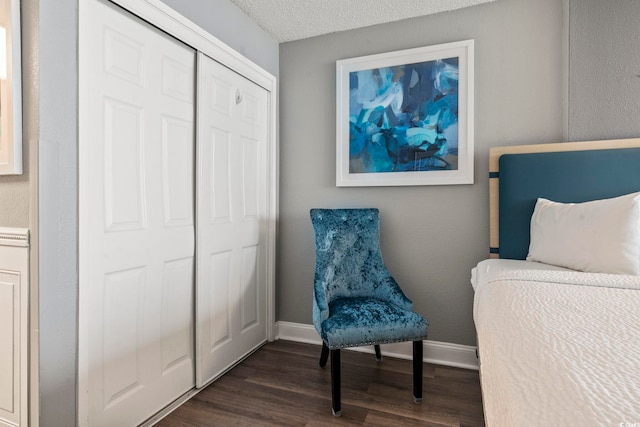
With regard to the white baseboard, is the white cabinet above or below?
above

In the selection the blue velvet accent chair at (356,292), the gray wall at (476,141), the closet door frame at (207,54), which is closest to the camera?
the closet door frame at (207,54)

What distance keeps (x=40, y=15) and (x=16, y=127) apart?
0.41 m

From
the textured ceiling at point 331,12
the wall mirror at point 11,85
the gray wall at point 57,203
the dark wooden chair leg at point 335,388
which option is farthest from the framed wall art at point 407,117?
→ the wall mirror at point 11,85

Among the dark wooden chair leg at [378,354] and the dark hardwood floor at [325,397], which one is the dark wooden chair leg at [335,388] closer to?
the dark hardwood floor at [325,397]

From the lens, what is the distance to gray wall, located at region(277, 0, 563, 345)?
7.12 feet

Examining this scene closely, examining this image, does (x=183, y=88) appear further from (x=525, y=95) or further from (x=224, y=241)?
(x=525, y=95)

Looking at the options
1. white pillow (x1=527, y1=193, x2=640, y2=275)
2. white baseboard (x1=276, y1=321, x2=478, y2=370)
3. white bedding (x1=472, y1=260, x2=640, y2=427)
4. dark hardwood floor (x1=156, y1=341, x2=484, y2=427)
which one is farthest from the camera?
white baseboard (x1=276, y1=321, x2=478, y2=370)

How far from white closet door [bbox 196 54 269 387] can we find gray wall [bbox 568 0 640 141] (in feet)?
6.65

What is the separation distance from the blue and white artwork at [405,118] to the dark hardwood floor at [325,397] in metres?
1.35

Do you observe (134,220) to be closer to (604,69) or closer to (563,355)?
(563,355)

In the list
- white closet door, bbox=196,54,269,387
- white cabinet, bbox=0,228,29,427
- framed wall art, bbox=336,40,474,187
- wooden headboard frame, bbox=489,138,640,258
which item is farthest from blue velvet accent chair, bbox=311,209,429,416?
white cabinet, bbox=0,228,29,427

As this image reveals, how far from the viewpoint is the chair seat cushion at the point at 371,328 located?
1.80 metres

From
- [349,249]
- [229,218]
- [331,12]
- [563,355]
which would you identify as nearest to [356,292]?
[349,249]

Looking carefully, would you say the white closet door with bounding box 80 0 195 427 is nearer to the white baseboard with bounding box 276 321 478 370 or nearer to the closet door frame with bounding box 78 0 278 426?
the closet door frame with bounding box 78 0 278 426
